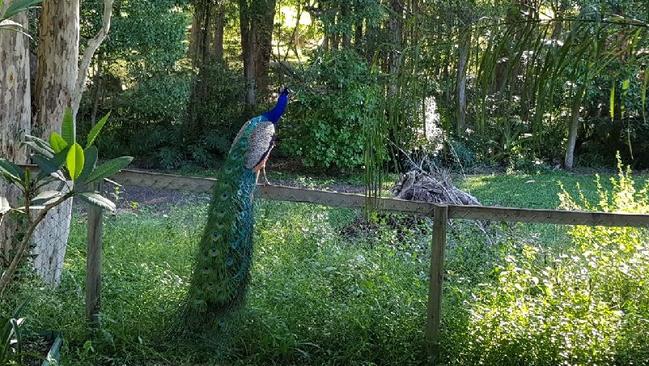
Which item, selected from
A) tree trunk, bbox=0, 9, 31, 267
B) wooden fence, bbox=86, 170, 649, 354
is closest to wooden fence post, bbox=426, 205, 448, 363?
wooden fence, bbox=86, 170, 649, 354

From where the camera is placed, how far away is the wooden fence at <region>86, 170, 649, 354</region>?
159 inches

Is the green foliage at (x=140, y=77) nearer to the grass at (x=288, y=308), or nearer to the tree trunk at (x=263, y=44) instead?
the tree trunk at (x=263, y=44)

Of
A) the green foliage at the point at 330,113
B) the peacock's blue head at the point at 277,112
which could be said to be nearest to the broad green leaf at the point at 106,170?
the peacock's blue head at the point at 277,112

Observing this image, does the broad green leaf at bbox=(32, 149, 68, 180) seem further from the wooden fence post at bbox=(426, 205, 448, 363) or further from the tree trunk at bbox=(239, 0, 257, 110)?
the tree trunk at bbox=(239, 0, 257, 110)

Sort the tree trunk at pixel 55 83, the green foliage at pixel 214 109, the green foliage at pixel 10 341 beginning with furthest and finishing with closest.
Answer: the green foliage at pixel 214 109, the tree trunk at pixel 55 83, the green foliage at pixel 10 341

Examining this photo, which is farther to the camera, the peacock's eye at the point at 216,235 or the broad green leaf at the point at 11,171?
the peacock's eye at the point at 216,235

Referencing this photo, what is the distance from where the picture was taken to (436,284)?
4105 millimetres

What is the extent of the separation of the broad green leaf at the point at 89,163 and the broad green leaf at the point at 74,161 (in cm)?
3

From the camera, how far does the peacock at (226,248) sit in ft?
13.5

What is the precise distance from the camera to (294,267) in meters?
4.87

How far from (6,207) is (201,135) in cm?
1154

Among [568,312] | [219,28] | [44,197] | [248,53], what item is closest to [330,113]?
[248,53]

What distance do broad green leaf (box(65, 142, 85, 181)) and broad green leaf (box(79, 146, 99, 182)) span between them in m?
0.03

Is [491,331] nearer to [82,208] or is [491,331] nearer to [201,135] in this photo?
[82,208]
